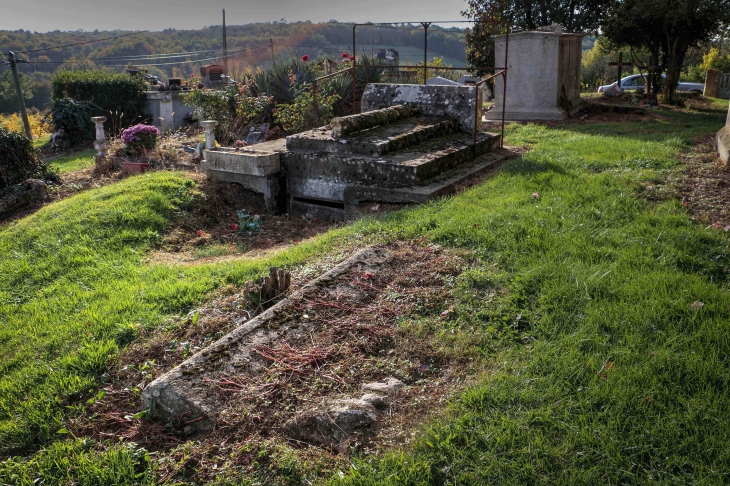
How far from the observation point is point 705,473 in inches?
93.0

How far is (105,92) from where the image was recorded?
17.7m

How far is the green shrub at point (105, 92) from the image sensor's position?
17.5m

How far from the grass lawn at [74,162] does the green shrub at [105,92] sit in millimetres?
2726

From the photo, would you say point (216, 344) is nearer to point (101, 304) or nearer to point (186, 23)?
point (101, 304)

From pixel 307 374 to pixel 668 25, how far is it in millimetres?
16187

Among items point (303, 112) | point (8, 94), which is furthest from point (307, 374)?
point (8, 94)

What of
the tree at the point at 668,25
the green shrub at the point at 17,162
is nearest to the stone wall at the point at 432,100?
the green shrub at the point at 17,162

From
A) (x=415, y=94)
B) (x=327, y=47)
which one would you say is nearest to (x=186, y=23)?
(x=327, y=47)

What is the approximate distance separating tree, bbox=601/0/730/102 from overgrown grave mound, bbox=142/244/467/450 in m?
13.0

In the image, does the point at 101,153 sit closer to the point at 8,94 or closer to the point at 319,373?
the point at 319,373

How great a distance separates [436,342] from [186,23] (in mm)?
82092

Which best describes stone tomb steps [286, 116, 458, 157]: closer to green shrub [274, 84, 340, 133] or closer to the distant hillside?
green shrub [274, 84, 340, 133]

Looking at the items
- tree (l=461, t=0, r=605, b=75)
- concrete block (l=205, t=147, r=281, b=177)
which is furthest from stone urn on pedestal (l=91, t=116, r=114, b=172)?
tree (l=461, t=0, r=605, b=75)

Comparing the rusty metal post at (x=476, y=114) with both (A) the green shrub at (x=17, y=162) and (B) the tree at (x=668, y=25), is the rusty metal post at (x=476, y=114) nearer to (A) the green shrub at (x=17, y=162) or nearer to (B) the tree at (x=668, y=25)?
(A) the green shrub at (x=17, y=162)
